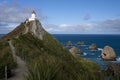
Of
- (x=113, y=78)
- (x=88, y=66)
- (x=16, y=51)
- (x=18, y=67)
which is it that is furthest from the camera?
(x=88, y=66)

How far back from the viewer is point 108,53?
92812mm

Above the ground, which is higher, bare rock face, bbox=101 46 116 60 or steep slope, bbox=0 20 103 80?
steep slope, bbox=0 20 103 80

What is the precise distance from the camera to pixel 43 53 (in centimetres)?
3891

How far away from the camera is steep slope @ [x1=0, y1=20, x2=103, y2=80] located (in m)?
9.59

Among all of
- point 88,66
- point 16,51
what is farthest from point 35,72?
point 88,66

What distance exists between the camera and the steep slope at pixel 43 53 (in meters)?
9.59

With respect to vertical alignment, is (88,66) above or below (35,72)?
below

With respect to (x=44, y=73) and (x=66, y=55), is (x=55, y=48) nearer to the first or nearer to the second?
(x=66, y=55)

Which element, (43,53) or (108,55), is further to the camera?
(108,55)

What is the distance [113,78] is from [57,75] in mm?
2339

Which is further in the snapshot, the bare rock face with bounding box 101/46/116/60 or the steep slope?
the bare rock face with bounding box 101/46/116/60

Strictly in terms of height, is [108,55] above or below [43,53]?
below

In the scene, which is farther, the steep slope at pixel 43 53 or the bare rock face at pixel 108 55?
the bare rock face at pixel 108 55

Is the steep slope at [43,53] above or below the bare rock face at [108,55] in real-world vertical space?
above
